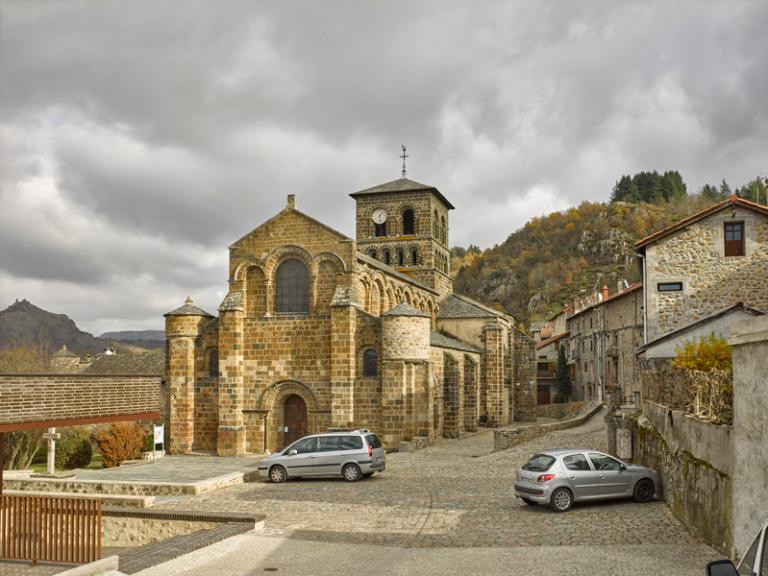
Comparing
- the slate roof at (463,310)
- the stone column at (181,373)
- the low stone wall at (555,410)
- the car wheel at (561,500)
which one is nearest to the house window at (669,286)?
the car wheel at (561,500)

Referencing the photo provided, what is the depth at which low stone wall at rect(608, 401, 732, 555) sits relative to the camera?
432 inches

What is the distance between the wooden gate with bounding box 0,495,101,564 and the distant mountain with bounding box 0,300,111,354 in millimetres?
141678

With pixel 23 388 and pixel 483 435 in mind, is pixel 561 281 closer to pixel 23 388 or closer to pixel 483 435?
pixel 483 435

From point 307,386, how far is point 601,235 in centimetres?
8091

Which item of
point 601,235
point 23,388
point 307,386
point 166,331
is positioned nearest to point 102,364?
point 166,331

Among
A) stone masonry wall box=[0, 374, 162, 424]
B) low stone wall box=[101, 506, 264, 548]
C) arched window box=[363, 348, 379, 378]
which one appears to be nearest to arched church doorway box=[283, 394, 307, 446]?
arched window box=[363, 348, 379, 378]

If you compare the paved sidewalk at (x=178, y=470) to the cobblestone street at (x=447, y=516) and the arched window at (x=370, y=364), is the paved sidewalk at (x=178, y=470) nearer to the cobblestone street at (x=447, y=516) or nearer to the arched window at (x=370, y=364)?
the cobblestone street at (x=447, y=516)

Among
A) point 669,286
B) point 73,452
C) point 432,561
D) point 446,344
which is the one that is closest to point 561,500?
point 432,561

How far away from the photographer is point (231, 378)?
33.3 metres

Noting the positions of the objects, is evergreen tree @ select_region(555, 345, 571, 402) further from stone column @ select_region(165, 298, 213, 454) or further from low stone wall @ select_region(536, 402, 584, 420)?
stone column @ select_region(165, 298, 213, 454)

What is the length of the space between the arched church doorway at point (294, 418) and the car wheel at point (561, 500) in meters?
18.3

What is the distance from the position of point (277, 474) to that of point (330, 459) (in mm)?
1817

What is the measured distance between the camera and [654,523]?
14.4 meters

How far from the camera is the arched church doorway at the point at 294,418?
3306cm
